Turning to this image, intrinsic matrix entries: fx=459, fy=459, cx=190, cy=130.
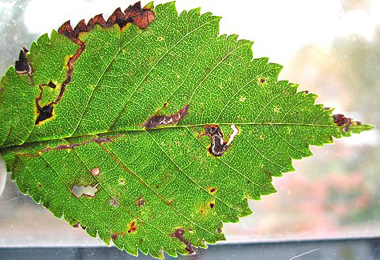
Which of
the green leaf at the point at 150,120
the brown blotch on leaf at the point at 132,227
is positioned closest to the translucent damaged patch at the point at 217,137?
the green leaf at the point at 150,120

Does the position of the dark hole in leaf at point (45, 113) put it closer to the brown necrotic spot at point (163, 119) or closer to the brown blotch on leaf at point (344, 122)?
the brown necrotic spot at point (163, 119)

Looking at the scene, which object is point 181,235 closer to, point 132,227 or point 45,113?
point 132,227

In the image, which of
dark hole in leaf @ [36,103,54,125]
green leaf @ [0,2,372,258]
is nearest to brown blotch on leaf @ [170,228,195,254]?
green leaf @ [0,2,372,258]

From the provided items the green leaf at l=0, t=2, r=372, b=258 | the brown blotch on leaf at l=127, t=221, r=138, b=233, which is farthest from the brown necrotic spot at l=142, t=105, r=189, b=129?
the brown blotch on leaf at l=127, t=221, r=138, b=233

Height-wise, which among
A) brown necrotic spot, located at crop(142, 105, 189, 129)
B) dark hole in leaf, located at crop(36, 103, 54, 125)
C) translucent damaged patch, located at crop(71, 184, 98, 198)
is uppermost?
brown necrotic spot, located at crop(142, 105, 189, 129)

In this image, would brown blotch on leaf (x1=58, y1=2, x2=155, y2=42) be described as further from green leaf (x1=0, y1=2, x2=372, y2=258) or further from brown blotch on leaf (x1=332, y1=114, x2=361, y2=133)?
brown blotch on leaf (x1=332, y1=114, x2=361, y2=133)

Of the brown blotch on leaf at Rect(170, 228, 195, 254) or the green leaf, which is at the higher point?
the green leaf

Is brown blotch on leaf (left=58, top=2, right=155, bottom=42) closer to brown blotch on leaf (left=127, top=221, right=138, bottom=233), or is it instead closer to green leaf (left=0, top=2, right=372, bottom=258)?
green leaf (left=0, top=2, right=372, bottom=258)

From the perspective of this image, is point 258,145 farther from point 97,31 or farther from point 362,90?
point 362,90

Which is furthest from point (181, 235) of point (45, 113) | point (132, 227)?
point (45, 113)
